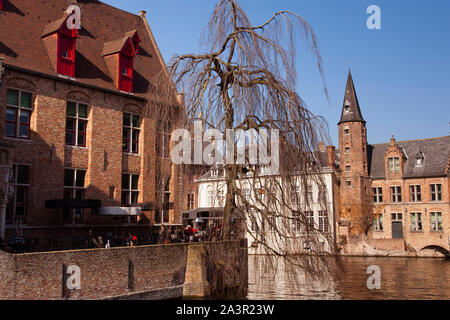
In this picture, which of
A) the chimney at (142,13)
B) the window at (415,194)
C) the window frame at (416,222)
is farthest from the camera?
the window at (415,194)

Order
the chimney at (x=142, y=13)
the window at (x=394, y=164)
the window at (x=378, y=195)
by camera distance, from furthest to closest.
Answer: the window at (x=378, y=195) < the window at (x=394, y=164) < the chimney at (x=142, y=13)

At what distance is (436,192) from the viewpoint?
35875mm

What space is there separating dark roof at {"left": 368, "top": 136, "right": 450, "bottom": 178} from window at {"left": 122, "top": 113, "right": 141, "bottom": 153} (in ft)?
83.5

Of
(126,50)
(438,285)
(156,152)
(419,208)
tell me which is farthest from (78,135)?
(419,208)

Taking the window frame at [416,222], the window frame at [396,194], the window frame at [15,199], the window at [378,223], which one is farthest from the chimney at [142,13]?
the window frame at [416,222]

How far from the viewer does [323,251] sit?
10289 millimetres

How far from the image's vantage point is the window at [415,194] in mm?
36719

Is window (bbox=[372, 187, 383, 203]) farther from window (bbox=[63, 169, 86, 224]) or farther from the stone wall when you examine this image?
window (bbox=[63, 169, 86, 224])

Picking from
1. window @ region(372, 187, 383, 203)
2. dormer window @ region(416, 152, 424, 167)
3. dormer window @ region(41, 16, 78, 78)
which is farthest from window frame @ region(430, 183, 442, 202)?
dormer window @ region(41, 16, 78, 78)

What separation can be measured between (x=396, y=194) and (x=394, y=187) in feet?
2.08

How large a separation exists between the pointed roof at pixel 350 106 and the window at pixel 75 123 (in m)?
26.5

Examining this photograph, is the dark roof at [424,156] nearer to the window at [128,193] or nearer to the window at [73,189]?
the window at [128,193]
